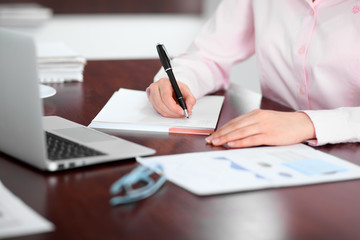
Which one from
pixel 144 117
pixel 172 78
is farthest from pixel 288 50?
pixel 144 117

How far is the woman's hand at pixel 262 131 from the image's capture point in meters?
1.06

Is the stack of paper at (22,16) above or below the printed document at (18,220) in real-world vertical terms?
below

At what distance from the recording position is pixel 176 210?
77 centimetres

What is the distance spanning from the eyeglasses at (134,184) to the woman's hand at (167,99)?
1.21 ft

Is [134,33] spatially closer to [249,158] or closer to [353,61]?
[353,61]

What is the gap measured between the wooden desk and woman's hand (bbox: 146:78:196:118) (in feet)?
0.74

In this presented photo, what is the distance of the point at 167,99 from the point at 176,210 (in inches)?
19.6

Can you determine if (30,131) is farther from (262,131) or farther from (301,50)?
(301,50)

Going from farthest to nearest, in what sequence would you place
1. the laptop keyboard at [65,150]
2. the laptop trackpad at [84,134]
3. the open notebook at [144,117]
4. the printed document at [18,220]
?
the open notebook at [144,117] → the laptop trackpad at [84,134] → the laptop keyboard at [65,150] → the printed document at [18,220]

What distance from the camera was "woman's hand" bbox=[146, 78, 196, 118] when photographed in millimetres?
1229

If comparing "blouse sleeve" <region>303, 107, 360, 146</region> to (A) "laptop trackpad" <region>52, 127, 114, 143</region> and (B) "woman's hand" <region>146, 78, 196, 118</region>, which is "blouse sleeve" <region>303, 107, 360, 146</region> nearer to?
(B) "woman's hand" <region>146, 78, 196, 118</region>

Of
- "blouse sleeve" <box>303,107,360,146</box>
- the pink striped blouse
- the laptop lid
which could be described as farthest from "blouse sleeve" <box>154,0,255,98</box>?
Answer: the laptop lid

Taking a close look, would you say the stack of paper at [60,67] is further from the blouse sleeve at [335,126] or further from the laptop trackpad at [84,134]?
the blouse sleeve at [335,126]

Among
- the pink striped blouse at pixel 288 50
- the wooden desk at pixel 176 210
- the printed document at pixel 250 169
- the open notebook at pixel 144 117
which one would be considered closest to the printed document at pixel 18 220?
the wooden desk at pixel 176 210
